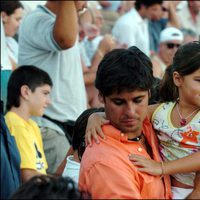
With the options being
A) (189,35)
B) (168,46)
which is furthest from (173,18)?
(168,46)

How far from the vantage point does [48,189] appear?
2.26m

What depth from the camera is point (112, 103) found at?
2885 millimetres

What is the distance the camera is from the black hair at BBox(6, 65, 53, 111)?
5.52 m

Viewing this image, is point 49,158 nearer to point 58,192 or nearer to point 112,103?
point 112,103

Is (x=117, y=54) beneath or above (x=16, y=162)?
above

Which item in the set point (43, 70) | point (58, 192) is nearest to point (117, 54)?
point (58, 192)

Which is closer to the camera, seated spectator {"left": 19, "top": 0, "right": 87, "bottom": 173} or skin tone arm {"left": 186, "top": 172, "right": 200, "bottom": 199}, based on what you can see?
skin tone arm {"left": 186, "top": 172, "right": 200, "bottom": 199}

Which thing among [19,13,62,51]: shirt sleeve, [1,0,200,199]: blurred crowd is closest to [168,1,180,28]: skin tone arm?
[1,0,200,199]: blurred crowd

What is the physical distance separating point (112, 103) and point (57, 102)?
3.03 m

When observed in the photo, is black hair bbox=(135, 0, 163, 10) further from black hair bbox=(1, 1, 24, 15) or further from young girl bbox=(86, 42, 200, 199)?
young girl bbox=(86, 42, 200, 199)

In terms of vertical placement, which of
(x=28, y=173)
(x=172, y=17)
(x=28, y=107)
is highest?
(x=172, y=17)

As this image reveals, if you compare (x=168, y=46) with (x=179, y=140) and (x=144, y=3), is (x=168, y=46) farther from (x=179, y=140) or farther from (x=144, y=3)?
(x=179, y=140)

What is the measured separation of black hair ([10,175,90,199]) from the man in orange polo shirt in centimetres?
A: 39

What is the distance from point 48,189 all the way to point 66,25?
3117 mm
